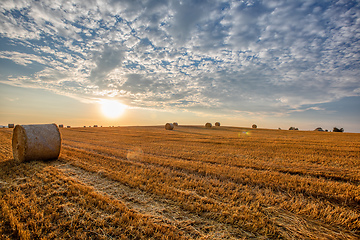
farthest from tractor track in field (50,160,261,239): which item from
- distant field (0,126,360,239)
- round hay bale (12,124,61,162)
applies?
round hay bale (12,124,61,162)

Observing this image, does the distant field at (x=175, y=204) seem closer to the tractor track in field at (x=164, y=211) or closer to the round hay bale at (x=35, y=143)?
the tractor track in field at (x=164, y=211)

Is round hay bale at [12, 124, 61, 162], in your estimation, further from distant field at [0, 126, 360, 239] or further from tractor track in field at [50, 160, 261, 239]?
tractor track in field at [50, 160, 261, 239]

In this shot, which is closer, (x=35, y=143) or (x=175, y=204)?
(x=175, y=204)

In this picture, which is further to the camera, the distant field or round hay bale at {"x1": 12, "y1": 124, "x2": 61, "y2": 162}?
round hay bale at {"x1": 12, "y1": 124, "x2": 61, "y2": 162}

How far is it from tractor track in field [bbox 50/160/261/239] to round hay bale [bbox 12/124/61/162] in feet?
13.9

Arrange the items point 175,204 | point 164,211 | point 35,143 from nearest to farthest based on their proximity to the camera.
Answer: point 164,211 < point 175,204 < point 35,143

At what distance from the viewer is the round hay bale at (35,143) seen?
8.01 meters

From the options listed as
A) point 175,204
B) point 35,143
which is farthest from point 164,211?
point 35,143

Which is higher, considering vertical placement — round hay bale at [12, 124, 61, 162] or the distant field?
round hay bale at [12, 124, 61, 162]

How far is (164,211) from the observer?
3.95 m

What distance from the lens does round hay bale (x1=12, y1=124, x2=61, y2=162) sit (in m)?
8.01

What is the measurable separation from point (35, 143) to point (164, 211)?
27.3ft

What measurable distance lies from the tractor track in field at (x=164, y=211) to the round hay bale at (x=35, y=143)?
4.24 metres

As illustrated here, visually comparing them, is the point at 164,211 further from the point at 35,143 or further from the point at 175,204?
the point at 35,143
